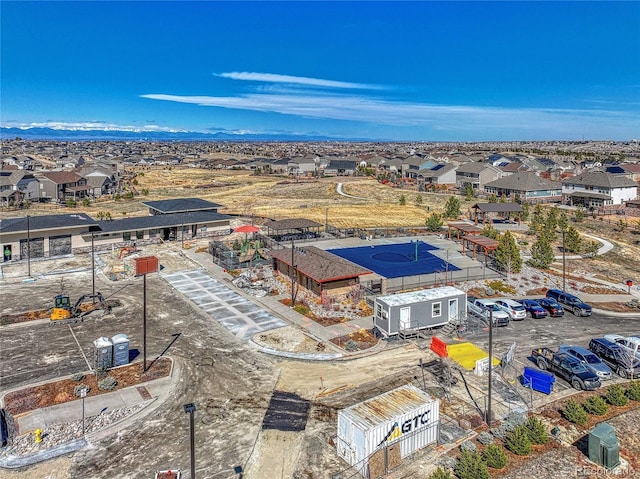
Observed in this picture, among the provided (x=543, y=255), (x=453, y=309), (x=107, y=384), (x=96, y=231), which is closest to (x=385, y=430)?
(x=107, y=384)

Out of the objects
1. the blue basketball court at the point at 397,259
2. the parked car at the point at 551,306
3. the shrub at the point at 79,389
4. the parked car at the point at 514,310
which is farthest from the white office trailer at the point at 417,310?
the shrub at the point at 79,389

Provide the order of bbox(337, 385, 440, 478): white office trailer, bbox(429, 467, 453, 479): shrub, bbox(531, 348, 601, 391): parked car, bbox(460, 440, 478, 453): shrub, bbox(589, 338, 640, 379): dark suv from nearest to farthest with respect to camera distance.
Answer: bbox(429, 467, 453, 479): shrub < bbox(337, 385, 440, 478): white office trailer < bbox(460, 440, 478, 453): shrub < bbox(531, 348, 601, 391): parked car < bbox(589, 338, 640, 379): dark suv

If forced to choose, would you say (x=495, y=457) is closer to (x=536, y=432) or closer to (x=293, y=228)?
(x=536, y=432)

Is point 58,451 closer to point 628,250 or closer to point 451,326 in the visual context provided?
point 451,326

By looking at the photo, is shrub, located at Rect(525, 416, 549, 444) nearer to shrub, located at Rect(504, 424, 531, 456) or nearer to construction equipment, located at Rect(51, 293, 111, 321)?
shrub, located at Rect(504, 424, 531, 456)

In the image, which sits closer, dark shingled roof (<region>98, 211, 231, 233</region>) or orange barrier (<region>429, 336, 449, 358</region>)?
orange barrier (<region>429, 336, 449, 358</region>)

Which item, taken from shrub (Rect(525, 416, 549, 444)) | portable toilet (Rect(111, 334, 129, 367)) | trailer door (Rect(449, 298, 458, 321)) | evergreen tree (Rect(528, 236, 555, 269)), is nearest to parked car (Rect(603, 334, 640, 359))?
trailer door (Rect(449, 298, 458, 321))

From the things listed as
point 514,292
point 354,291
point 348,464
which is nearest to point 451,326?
point 354,291
